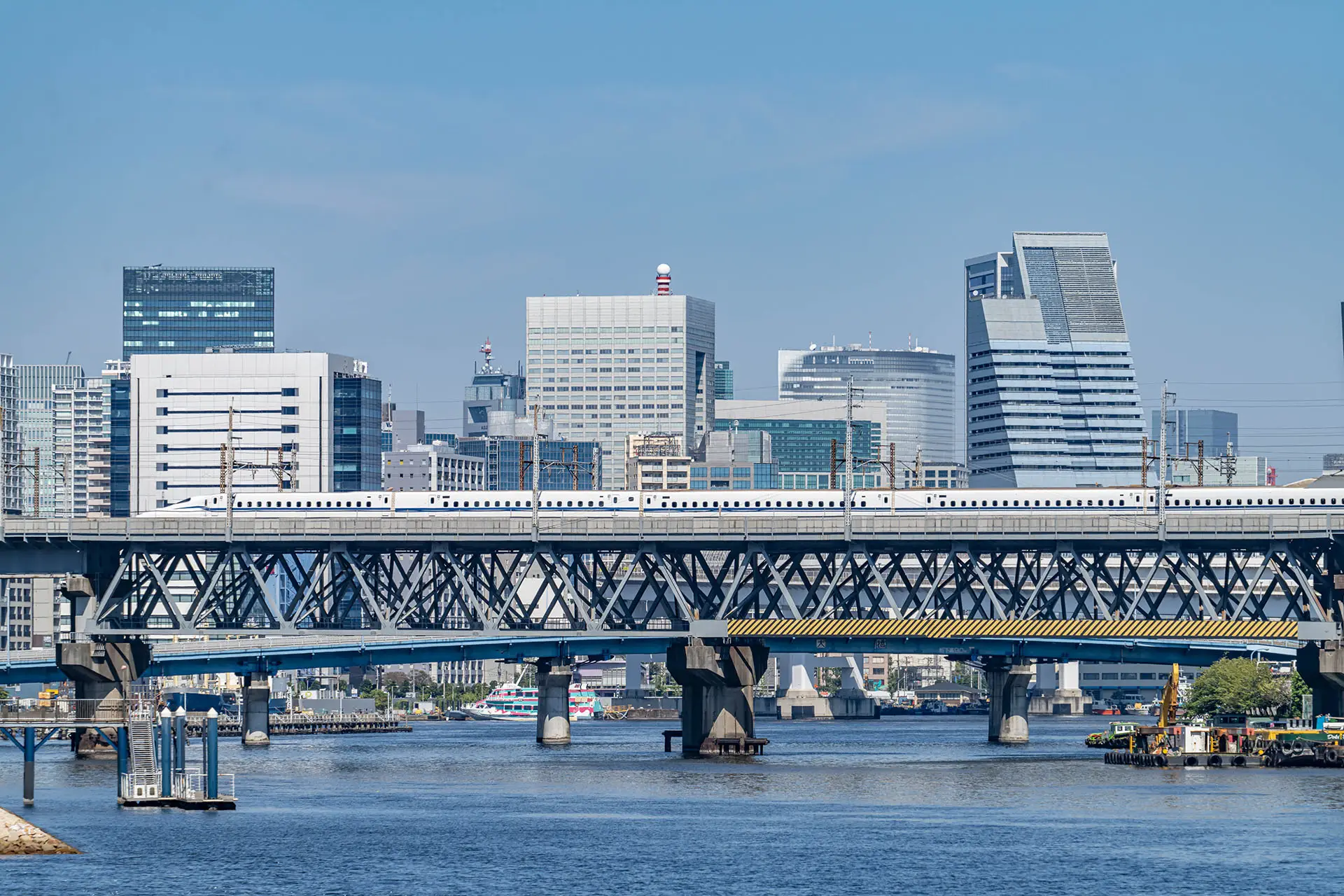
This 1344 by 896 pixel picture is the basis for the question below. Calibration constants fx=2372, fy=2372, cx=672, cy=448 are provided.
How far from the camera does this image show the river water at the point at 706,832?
3398 inches

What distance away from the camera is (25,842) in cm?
9350

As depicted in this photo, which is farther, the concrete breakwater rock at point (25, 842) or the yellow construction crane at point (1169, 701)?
the yellow construction crane at point (1169, 701)

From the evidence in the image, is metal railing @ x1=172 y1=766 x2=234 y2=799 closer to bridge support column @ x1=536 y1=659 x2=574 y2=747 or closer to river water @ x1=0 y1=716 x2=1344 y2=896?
river water @ x1=0 y1=716 x2=1344 y2=896

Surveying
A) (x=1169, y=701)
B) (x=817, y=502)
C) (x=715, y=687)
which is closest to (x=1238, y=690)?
(x=1169, y=701)

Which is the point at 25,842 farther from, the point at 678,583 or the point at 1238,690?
the point at 1238,690

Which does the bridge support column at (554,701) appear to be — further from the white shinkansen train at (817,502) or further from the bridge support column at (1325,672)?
the bridge support column at (1325,672)

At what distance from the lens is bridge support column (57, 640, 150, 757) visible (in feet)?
513

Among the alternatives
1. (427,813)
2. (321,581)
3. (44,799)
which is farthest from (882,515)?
(44,799)

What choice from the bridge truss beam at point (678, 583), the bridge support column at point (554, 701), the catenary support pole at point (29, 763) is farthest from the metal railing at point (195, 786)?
the bridge support column at point (554, 701)

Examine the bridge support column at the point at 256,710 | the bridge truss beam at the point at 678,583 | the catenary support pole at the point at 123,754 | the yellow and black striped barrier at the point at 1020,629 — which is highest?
the bridge truss beam at the point at 678,583

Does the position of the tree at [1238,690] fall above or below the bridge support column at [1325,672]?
below

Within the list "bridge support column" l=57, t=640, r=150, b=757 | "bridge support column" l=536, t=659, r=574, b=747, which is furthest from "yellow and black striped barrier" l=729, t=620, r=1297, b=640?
"bridge support column" l=536, t=659, r=574, b=747

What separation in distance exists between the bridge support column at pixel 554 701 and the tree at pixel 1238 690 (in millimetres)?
51359

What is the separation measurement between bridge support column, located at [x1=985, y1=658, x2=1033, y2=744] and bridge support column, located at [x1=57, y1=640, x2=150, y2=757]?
228 feet
